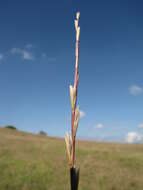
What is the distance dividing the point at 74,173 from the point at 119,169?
1717cm

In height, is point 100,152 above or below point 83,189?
above

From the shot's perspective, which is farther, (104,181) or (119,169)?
(119,169)

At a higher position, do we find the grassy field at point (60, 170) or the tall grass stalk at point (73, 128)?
the tall grass stalk at point (73, 128)

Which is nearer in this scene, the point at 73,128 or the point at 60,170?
the point at 73,128

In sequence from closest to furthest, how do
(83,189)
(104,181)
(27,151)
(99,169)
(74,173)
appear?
(74,173) → (83,189) → (104,181) → (99,169) → (27,151)

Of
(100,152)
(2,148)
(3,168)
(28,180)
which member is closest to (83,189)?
(28,180)

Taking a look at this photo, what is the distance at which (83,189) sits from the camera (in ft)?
39.7

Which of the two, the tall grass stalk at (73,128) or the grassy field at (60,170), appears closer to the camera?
the tall grass stalk at (73,128)

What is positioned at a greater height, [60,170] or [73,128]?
[73,128]

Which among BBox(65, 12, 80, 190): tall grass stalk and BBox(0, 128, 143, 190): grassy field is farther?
BBox(0, 128, 143, 190): grassy field

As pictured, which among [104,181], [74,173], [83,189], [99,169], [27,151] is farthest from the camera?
[27,151]

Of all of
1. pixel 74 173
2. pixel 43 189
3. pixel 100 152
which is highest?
pixel 74 173

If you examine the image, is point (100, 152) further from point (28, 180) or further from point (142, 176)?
point (28, 180)

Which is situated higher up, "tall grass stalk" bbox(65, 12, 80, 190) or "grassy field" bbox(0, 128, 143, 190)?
"tall grass stalk" bbox(65, 12, 80, 190)
